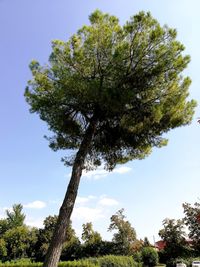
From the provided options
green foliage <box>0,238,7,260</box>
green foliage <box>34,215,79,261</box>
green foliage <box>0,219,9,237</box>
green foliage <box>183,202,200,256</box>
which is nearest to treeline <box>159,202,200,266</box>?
green foliage <box>183,202,200,256</box>

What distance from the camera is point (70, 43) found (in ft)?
31.0

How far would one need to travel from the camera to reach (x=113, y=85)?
866 cm

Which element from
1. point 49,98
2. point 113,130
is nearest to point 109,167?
point 113,130

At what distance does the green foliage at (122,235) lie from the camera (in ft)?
89.5

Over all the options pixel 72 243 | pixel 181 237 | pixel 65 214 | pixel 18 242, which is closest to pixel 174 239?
pixel 181 237

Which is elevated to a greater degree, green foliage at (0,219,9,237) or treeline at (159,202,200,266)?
green foliage at (0,219,9,237)

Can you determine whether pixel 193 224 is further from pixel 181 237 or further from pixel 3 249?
pixel 3 249

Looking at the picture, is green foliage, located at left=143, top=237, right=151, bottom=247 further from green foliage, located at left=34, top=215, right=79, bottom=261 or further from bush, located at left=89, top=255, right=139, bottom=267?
bush, located at left=89, top=255, right=139, bottom=267

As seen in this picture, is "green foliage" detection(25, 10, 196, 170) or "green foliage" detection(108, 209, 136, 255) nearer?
"green foliage" detection(25, 10, 196, 170)

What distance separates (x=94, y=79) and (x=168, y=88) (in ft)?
8.65

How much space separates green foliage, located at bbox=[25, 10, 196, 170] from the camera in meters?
8.62

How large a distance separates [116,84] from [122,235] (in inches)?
870

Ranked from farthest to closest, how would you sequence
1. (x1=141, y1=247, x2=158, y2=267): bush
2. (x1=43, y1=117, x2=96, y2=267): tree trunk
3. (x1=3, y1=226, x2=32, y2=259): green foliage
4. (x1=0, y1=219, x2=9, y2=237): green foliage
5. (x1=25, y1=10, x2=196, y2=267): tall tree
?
1. (x1=0, y1=219, x2=9, y2=237): green foliage
2. (x1=3, y1=226, x2=32, y2=259): green foliage
3. (x1=141, y1=247, x2=158, y2=267): bush
4. (x1=25, y1=10, x2=196, y2=267): tall tree
5. (x1=43, y1=117, x2=96, y2=267): tree trunk

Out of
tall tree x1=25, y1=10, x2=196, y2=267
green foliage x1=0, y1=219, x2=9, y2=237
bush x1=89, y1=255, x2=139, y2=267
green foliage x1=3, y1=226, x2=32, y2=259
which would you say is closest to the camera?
tall tree x1=25, y1=10, x2=196, y2=267
